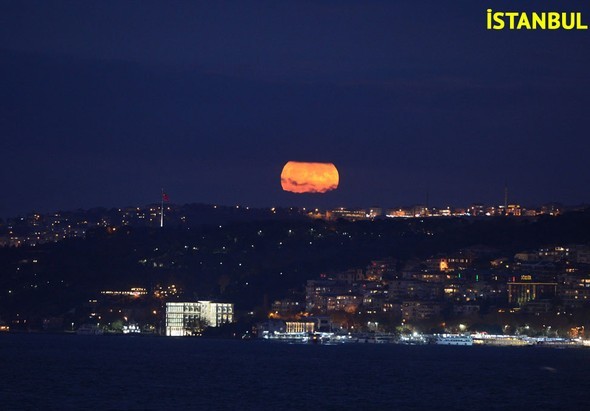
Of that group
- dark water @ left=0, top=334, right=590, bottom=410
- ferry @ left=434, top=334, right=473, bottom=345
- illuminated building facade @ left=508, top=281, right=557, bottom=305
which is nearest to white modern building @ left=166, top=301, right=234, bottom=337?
ferry @ left=434, top=334, right=473, bottom=345

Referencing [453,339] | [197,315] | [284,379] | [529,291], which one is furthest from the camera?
[529,291]

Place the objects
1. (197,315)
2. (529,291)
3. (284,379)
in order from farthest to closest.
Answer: (529,291) < (197,315) < (284,379)

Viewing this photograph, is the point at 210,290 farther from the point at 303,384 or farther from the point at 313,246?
the point at 303,384

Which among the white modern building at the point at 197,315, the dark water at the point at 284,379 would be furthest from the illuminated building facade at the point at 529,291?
the dark water at the point at 284,379

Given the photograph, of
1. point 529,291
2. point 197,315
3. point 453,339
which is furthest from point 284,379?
point 529,291

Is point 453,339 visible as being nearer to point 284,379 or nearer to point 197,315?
point 197,315

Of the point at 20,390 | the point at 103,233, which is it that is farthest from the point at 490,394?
the point at 103,233
